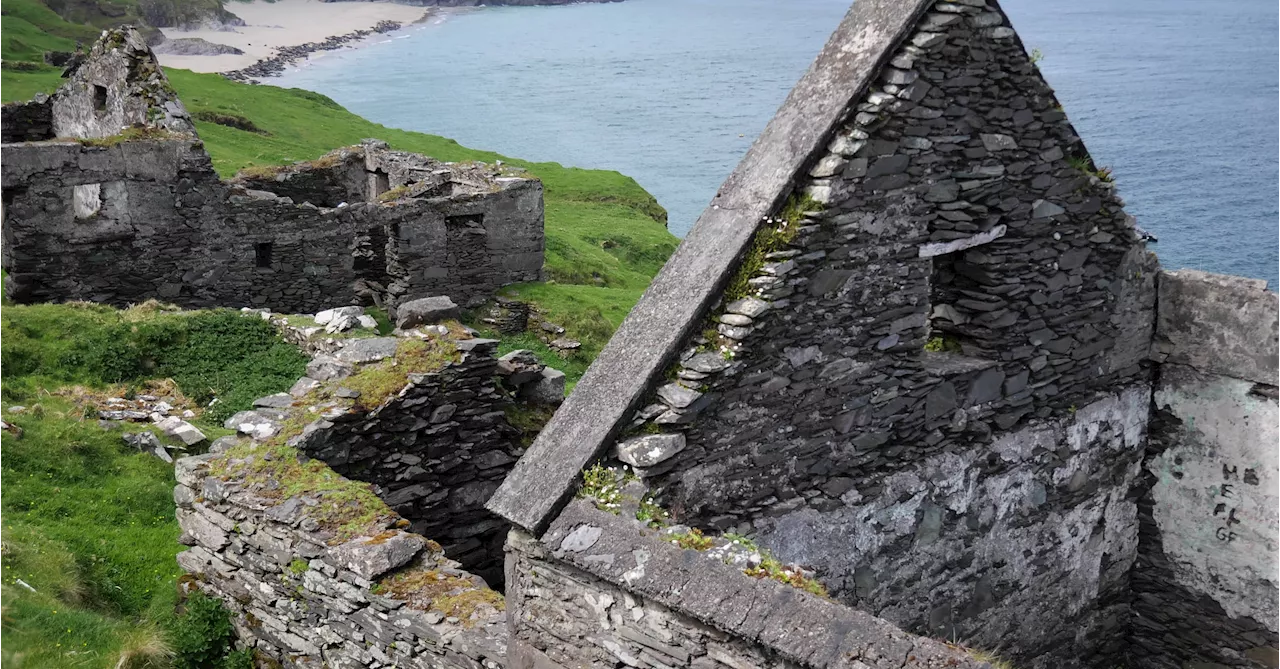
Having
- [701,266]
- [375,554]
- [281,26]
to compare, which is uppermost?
[701,266]

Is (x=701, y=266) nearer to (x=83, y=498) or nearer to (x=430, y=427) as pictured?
(x=430, y=427)

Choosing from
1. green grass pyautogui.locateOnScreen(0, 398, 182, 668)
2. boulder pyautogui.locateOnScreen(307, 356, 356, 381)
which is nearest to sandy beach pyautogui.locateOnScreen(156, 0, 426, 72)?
green grass pyautogui.locateOnScreen(0, 398, 182, 668)

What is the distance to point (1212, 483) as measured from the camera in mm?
9328

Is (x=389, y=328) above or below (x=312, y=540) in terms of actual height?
below

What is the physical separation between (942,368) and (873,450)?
76 centimetres

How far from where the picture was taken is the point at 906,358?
7.87 m

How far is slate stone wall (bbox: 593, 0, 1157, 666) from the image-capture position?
716 centimetres

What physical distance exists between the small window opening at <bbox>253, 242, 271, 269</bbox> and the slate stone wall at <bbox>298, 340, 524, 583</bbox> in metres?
12.1

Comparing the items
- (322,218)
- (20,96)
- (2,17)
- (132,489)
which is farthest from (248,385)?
(2,17)

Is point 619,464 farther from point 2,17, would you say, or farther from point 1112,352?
point 2,17

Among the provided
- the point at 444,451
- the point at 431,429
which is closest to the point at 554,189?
the point at 444,451

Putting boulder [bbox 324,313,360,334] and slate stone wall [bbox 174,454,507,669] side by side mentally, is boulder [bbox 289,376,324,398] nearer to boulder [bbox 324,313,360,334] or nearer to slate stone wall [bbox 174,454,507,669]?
slate stone wall [bbox 174,454,507,669]

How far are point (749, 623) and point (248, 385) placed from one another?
9.76m

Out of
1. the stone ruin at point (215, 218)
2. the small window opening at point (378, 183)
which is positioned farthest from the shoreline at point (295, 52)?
the stone ruin at point (215, 218)
